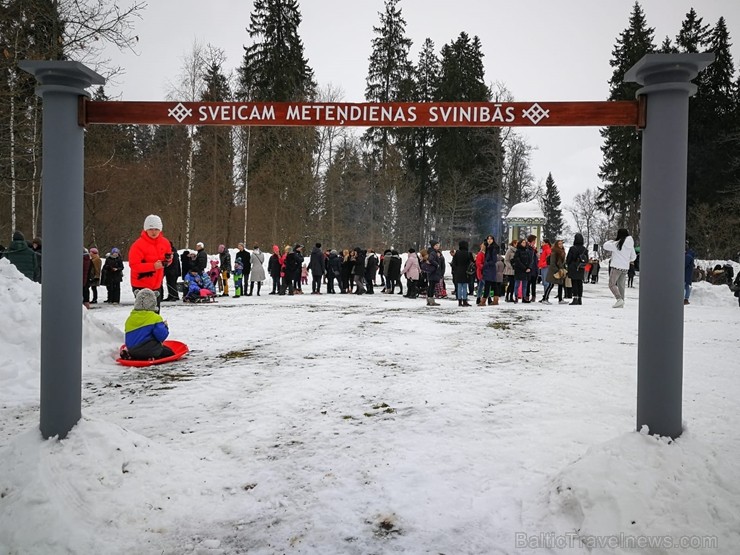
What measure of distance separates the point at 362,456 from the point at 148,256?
4.61 m

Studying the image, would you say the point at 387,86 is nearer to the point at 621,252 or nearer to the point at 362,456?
the point at 621,252

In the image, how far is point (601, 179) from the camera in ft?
161

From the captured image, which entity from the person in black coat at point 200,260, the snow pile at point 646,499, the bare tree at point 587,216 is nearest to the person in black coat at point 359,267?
the person in black coat at point 200,260

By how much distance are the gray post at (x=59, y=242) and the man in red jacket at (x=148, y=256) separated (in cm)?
353

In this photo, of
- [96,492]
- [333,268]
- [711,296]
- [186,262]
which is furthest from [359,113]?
[711,296]

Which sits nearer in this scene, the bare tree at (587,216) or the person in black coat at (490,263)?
the person in black coat at (490,263)

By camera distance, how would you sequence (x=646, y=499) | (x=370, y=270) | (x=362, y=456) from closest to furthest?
(x=646, y=499) < (x=362, y=456) < (x=370, y=270)

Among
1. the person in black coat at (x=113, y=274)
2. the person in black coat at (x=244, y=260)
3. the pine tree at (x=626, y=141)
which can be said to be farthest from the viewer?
the pine tree at (x=626, y=141)

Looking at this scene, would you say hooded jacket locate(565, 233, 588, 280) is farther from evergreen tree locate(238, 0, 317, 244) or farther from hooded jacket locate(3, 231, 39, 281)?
evergreen tree locate(238, 0, 317, 244)

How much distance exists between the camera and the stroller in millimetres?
15805

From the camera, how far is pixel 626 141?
140 ft

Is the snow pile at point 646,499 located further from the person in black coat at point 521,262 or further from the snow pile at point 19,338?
the person in black coat at point 521,262

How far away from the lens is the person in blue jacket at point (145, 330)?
260 inches

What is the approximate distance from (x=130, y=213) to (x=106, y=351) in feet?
95.0
